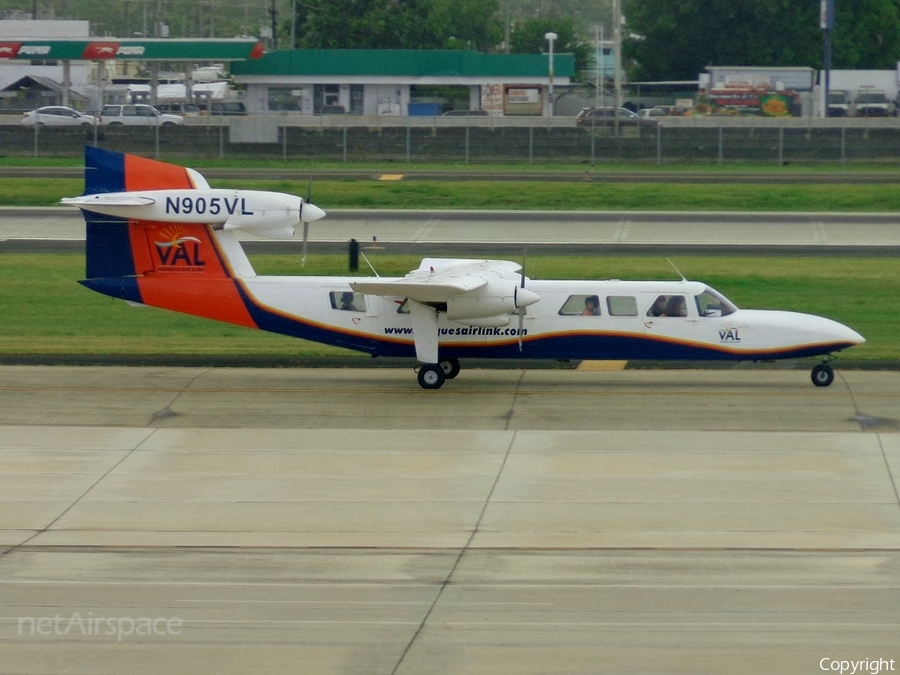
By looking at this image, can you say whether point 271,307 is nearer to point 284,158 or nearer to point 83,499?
point 83,499

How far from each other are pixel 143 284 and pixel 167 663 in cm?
1274

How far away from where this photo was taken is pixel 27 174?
50.8 metres

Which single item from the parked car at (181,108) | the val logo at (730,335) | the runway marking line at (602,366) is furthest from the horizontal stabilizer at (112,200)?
the parked car at (181,108)

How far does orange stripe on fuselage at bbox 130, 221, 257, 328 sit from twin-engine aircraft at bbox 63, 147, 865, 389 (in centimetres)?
2

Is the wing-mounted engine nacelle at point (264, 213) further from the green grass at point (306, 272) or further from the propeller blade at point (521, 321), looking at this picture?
the propeller blade at point (521, 321)

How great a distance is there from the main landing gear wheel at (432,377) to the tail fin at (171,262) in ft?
10.4

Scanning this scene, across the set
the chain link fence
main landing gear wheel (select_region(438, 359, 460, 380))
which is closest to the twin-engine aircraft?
main landing gear wheel (select_region(438, 359, 460, 380))

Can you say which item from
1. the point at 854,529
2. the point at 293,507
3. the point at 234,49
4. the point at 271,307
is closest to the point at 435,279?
the point at 271,307

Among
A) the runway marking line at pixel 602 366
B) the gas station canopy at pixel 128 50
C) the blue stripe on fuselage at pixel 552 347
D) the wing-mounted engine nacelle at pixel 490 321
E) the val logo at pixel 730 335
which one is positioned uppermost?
the gas station canopy at pixel 128 50

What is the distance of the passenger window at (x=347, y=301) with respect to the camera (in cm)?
2158

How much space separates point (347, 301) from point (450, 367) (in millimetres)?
2292

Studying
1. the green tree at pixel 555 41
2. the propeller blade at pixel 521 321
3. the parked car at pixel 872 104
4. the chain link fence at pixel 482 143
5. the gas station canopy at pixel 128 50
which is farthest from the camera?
the green tree at pixel 555 41

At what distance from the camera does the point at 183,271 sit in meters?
21.6

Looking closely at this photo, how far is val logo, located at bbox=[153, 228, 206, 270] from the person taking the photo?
70.6ft
